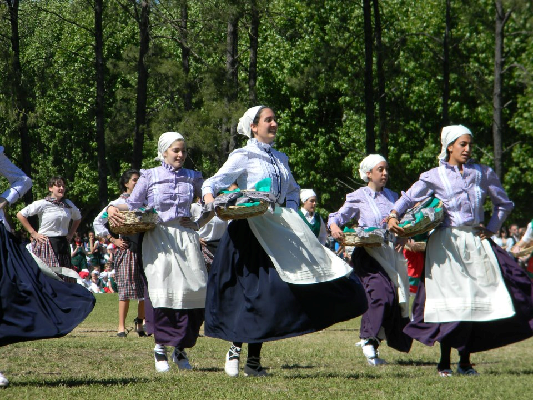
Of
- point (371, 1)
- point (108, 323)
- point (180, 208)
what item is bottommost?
point (108, 323)

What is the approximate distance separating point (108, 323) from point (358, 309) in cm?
717

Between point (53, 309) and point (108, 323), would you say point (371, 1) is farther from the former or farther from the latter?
point (53, 309)

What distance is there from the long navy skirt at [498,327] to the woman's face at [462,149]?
72 cm

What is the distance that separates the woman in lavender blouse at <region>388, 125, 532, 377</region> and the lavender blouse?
3.35 ft

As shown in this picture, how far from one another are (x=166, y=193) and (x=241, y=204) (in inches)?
64.8

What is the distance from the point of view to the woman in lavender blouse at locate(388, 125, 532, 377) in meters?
7.54

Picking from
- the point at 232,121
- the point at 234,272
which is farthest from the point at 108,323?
the point at 232,121

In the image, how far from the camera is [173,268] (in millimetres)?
7953

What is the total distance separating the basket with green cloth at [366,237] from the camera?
8.86m

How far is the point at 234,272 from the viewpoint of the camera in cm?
693

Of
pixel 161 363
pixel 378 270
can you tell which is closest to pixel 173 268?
pixel 161 363

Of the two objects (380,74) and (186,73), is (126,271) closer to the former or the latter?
(186,73)

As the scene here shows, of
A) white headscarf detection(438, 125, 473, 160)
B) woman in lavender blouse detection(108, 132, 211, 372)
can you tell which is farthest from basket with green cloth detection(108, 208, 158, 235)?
white headscarf detection(438, 125, 473, 160)

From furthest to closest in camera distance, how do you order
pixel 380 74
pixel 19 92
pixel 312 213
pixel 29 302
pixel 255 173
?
pixel 380 74
pixel 19 92
pixel 312 213
pixel 255 173
pixel 29 302
